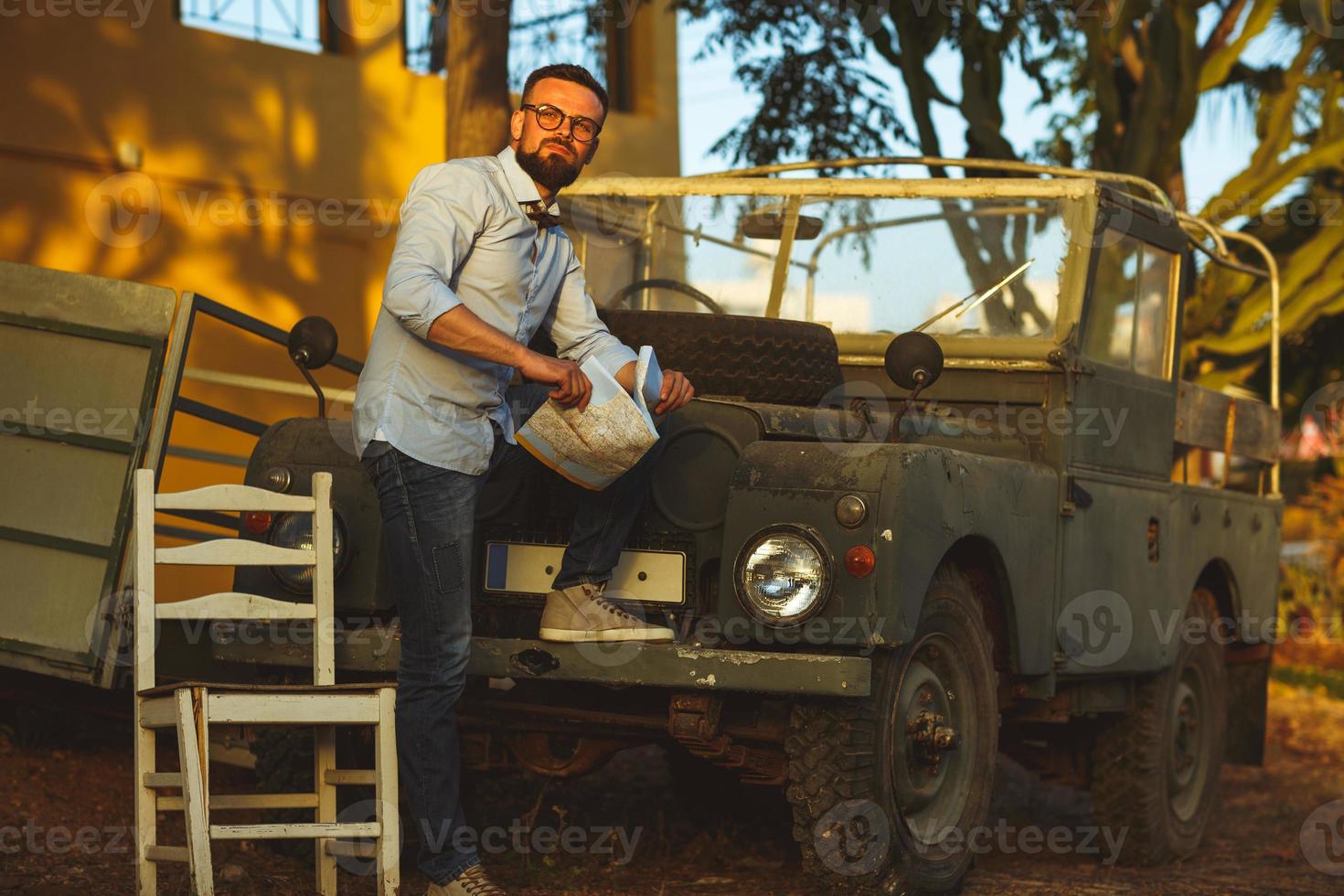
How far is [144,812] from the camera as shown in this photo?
4.49 metres

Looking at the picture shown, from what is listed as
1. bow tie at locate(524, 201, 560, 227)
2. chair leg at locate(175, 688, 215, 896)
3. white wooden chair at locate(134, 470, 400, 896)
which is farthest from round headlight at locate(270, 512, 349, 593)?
bow tie at locate(524, 201, 560, 227)

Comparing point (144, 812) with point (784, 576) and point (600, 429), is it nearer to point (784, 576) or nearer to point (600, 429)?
point (600, 429)

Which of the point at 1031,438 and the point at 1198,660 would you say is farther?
the point at 1198,660

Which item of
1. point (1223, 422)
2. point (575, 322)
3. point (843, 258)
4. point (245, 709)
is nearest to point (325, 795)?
point (245, 709)

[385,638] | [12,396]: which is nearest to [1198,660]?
[385,638]

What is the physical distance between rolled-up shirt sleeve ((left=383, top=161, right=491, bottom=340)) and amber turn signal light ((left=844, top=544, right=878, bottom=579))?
3.74ft

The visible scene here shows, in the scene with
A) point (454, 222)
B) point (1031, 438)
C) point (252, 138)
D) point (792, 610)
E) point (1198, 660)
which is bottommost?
point (1198, 660)

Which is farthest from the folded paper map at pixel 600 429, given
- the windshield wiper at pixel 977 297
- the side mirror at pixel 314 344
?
the windshield wiper at pixel 977 297

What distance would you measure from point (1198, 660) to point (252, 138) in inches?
273

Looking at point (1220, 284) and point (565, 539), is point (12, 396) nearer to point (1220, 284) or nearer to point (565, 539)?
point (565, 539)

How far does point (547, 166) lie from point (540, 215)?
0.12m

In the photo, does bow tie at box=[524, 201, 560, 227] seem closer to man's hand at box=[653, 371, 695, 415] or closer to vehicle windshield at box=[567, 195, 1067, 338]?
man's hand at box=[653, 371, 695, 415]

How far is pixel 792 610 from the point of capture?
443 cm

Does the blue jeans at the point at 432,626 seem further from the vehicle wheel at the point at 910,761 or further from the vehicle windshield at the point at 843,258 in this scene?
the vehicle windshield at the point at 843,258
